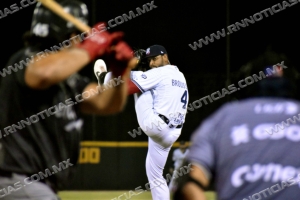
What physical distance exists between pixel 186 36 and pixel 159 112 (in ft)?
16.9

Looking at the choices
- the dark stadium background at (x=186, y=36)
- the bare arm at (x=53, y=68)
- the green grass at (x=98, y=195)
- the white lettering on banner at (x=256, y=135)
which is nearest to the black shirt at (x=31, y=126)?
the bare arm at (x=53, y=68)

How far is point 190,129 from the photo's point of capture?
1170cm

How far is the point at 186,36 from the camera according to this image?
1211cm

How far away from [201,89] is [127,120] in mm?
1538

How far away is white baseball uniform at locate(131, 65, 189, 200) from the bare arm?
4541mm

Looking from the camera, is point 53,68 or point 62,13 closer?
point 53,68

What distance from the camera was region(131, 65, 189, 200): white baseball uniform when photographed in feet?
23.3

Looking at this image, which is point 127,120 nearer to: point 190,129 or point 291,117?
point 190,129

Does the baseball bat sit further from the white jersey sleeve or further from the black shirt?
the white jersey sleeve

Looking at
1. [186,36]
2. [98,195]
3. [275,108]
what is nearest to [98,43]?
[275,108]

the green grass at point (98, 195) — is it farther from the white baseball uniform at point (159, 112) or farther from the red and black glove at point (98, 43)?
the red and black glove at point (98, 43)

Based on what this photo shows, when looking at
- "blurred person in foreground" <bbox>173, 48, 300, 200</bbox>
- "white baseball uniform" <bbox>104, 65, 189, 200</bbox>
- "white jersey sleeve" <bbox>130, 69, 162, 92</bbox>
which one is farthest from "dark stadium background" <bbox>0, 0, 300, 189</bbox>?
"blurred person in foreground" <bbox>173, 48, 300, 200</bbox>

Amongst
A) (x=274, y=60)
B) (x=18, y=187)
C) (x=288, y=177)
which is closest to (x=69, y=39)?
(x=18, y=187)

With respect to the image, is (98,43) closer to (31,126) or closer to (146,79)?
(31,126)
